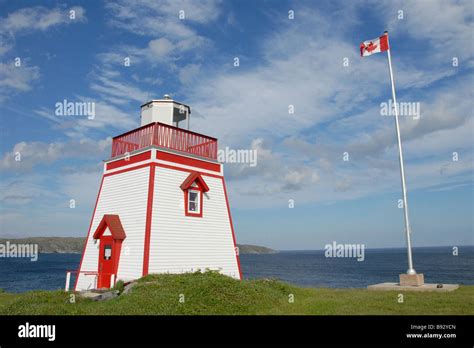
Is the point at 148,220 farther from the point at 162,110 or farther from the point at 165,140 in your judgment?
the point at 162,110

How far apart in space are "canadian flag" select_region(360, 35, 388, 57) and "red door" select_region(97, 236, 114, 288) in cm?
1490

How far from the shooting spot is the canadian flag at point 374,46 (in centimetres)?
1744

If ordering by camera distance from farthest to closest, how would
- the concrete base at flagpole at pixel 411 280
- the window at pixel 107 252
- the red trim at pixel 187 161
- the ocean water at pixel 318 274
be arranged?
the ocean water at pixel 318 274
the red trim at pixel 187 161
the window at pixel 107 252
the concrete base at flagpole at pixel 411 280

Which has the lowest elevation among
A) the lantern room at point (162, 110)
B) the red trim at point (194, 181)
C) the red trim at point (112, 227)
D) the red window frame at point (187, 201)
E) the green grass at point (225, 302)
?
the green grass at point (225, 302)

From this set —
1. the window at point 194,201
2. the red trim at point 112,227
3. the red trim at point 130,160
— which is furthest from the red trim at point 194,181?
the red trim at point 112,227

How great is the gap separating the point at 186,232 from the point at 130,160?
14.3 ft

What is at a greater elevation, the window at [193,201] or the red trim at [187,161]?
the red trim at [187,161]

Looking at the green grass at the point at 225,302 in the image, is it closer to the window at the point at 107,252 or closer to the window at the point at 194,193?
the window at the point at 107,252

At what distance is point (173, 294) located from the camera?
1212 cm

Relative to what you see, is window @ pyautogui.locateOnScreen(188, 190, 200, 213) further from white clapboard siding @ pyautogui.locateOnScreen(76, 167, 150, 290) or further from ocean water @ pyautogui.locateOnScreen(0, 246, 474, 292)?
ocean water @ pyautogui.locateOnScreen(0, 246, 474, 292)

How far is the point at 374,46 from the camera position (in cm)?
1770

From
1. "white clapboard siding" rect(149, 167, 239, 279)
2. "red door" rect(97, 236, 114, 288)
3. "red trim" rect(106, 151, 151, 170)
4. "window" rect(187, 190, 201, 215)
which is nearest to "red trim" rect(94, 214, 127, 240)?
"red door" rect(97, 236, 114, 288)

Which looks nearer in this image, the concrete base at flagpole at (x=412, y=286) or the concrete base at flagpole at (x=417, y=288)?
the concrete base at flagpole at (x=417, y=288)
